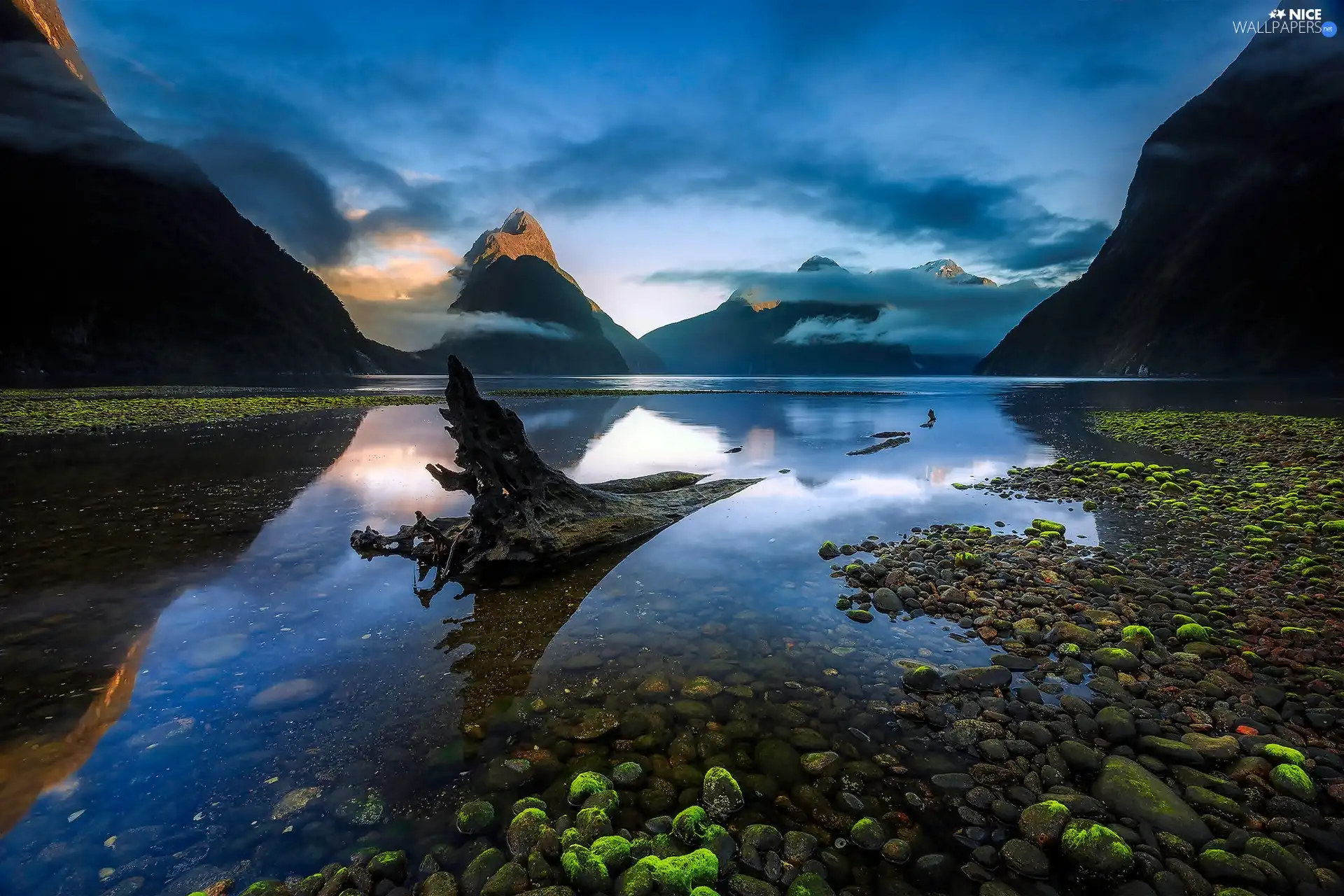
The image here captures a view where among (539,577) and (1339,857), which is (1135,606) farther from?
(539,577)

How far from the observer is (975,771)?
548 cm

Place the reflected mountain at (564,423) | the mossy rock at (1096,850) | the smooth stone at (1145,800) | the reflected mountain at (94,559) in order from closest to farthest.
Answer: the mossy rock at (1096,850), the smooth stone at (1145,800), the reflected mountain at (94,559), the reflected mountain at (564,423)

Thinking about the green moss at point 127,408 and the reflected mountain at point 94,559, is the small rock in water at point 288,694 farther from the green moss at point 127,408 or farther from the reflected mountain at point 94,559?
the green moss at point 127,408

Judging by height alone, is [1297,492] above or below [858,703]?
above

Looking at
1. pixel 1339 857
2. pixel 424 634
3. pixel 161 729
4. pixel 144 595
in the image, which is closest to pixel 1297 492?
pixel 1339 857

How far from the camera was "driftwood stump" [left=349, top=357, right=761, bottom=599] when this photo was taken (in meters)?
11.2

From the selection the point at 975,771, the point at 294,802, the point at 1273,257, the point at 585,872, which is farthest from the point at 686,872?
the point at 1273,257

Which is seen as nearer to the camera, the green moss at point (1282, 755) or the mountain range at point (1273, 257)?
the green moss at point (1282, 755)

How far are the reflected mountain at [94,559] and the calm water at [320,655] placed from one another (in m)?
0.05

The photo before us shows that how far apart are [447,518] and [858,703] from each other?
33.1ft

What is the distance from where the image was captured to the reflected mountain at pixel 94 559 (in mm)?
6250

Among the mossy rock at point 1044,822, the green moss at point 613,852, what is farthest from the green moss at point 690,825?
the mossy rock at point 1044,822

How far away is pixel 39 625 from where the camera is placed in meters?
8.59

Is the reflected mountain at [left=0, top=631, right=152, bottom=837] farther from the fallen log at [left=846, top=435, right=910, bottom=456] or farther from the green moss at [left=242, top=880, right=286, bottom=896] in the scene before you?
the fallen log at [left=846, top=435, right=910, bottom=456]
